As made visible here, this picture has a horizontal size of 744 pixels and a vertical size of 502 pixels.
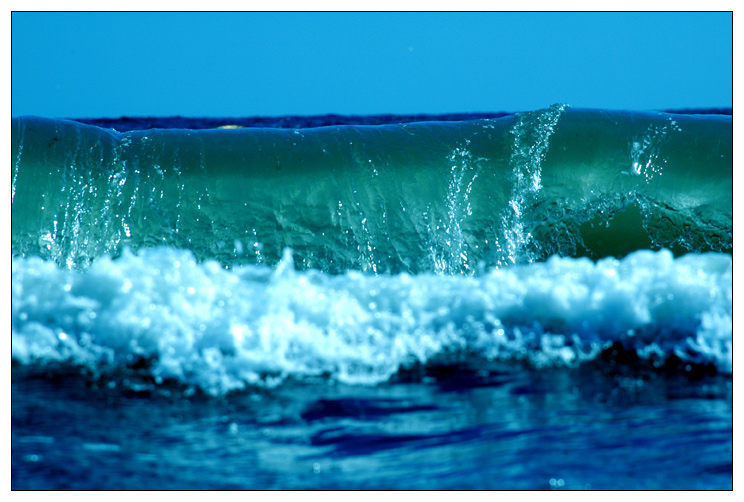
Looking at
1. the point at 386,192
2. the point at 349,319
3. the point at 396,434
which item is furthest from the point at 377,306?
the point at 386,192

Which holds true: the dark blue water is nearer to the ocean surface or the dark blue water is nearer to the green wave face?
the ocean surface

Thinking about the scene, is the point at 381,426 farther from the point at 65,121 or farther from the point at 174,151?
the point at 65,121

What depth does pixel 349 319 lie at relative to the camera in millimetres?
2662

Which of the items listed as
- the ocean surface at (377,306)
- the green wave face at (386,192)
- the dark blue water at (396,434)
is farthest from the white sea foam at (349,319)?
the green wave face at (386,192)

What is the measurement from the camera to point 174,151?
163 inches

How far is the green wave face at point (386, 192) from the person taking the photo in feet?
12.6

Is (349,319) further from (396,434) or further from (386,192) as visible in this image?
(386,192)

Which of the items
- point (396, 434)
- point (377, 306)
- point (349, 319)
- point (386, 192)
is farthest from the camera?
point (386, 192)

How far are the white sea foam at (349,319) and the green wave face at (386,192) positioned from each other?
32.5 inches

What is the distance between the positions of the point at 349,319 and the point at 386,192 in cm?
150

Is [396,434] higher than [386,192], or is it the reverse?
[386,192]

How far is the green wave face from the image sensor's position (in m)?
3.84

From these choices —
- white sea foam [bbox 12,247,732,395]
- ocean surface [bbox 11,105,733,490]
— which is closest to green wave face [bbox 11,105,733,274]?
ocean surface [bbox 11,105,733,490]
